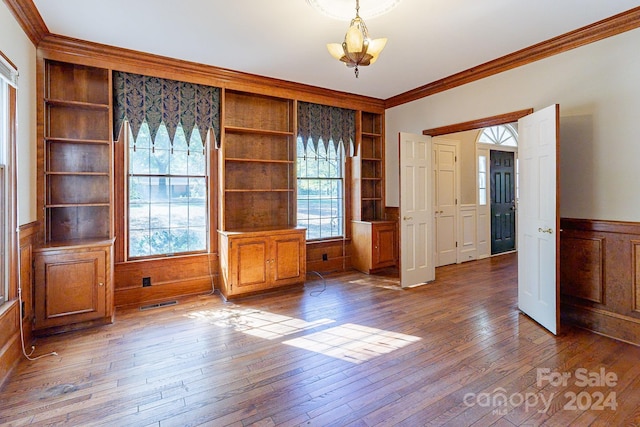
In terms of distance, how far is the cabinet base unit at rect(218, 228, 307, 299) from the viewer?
389 centimetres

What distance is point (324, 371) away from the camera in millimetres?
2346

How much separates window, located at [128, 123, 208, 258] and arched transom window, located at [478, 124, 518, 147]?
17.3 feet

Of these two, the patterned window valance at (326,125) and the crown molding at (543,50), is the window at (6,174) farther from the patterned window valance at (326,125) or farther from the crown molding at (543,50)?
the crown molding at (543,50)

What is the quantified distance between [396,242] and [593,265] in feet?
8.66

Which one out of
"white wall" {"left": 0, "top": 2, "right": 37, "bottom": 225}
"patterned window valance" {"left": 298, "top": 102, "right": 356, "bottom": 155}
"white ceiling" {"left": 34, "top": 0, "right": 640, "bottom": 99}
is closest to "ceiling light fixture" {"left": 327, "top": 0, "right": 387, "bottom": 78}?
"white ceiling" {"left": 34, "top": 0, "right": 640, "bottom": 99}

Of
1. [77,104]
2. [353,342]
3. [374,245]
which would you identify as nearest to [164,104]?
[77,104]

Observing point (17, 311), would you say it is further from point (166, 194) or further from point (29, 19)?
point (29, 19)

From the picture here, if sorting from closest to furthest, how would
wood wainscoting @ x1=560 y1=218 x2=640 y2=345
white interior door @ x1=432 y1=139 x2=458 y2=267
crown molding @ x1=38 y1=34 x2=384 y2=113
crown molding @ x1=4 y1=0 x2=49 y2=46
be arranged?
crown molding @ x1=4 y1=0 x2=49 y2=46 → wood wainscoting @ x1=560 y1=218 x2=640 y2=345 → crown molding @ x1=38 y1=34 x2=384 y2=113 → white interior door @ x1=432 y1=139 x2=458 y2=267

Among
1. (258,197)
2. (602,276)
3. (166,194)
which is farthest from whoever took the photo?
(258,197)

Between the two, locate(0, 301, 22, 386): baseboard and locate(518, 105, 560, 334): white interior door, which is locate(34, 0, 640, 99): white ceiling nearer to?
locate(518, 105, 560, 334): white interior door

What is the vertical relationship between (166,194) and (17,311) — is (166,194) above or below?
above

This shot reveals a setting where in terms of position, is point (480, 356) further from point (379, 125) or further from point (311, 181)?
point (379, 125)

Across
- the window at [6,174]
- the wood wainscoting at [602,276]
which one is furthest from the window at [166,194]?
the wood wainscoting at [602,276]

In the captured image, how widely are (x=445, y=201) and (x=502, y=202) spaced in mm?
1897
